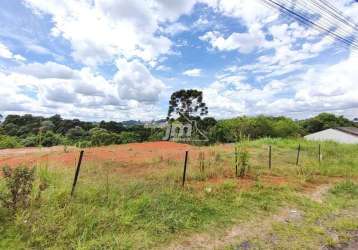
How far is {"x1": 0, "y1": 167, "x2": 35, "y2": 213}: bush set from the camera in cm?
323

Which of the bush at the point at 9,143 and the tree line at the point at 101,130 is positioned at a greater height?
the tree line at the point at 101,130

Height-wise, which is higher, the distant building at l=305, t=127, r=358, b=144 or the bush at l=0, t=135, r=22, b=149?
the distant building at l=305, t=127, r=358, b=144

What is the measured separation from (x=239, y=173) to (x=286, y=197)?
5.07 ft

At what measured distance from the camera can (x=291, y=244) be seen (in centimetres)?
296

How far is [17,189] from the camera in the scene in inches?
128

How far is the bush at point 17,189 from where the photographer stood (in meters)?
3.23

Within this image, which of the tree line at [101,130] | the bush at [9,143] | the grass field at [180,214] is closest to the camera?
the grass field at [180,214]

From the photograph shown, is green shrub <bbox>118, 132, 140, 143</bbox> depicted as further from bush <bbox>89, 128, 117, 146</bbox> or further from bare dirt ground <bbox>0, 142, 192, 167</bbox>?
bare dirt ground <bbox>0, 142, 192, 167</bbox>

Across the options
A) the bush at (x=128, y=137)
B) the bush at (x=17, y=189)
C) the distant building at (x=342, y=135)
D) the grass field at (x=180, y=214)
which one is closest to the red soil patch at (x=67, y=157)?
the grass field at (x=180, y=214)

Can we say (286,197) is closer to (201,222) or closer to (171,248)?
(201,222)

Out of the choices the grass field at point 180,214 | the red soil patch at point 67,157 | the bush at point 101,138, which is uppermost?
the bush at point 101,138
